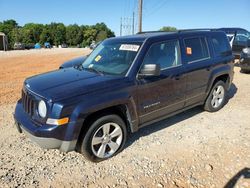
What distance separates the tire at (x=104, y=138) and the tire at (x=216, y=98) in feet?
8.45

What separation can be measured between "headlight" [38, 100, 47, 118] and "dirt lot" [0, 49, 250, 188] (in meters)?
0.86

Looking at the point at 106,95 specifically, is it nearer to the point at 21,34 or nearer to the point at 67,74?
the point at 67,74

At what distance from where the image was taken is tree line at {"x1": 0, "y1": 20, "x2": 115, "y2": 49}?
87.9 m

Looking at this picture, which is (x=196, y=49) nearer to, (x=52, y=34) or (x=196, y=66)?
(x=196, y=66)

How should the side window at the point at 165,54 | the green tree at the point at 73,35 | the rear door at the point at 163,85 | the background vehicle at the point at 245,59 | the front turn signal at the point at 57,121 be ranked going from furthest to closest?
the green tree at the point at 73,35, the background vehicle at the point at 245,59, the side window at the point at 165,54, the rear door at the point at 163,85, the front turn signal at the point at 57,121

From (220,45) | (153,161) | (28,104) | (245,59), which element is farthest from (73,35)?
(153,161)

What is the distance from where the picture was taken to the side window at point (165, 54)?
4.07 metres

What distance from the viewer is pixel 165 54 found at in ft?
14.1

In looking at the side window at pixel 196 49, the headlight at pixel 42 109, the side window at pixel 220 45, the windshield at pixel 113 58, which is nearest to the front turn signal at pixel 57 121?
the headlight at pixel 42 109

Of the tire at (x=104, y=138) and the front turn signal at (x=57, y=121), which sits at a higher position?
the front turn signal at (x=57, y=121)

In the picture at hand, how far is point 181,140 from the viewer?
4328 millimetres

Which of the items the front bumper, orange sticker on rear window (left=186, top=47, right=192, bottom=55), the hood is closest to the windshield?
the hood

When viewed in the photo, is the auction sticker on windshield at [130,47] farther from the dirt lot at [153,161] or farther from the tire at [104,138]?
the dirt lot at [153,161]

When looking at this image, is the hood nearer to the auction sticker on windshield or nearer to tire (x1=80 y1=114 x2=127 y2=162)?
tire (x1=80 y1=114 x2=127 y2=162)
